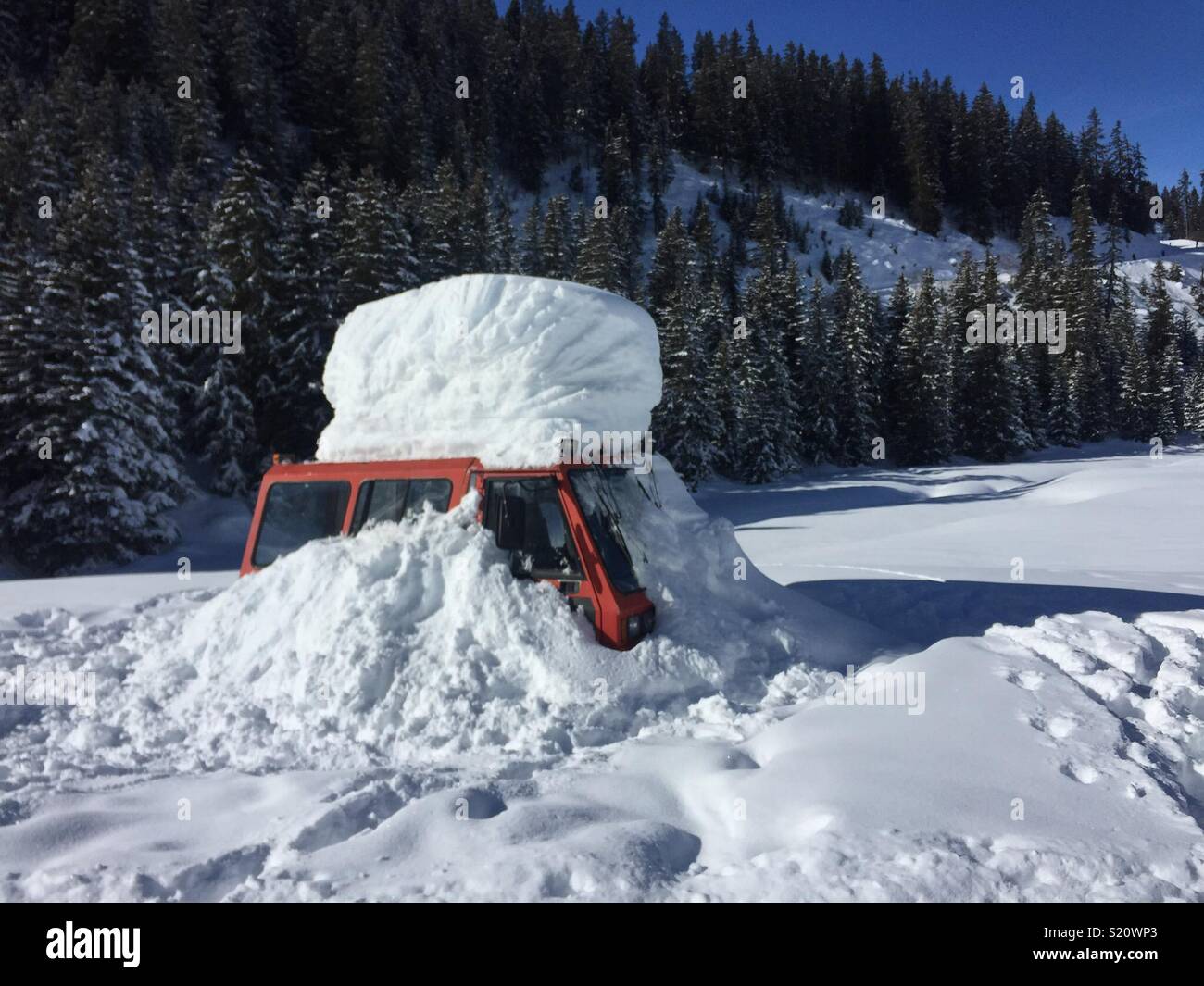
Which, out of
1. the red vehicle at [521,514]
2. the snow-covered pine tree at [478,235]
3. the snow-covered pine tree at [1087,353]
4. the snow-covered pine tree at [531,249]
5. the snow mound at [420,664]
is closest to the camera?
the snow mound at [420,664]

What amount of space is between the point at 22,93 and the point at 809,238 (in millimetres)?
75086

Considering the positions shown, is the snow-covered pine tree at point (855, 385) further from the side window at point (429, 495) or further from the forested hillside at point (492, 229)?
the side window at point (429, 495)

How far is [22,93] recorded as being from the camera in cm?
5047

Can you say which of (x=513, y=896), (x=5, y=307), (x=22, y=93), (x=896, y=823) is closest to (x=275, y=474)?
(x=513, y=896)

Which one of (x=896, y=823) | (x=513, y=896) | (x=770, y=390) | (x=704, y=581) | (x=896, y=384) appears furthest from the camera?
(x=896, y=384)

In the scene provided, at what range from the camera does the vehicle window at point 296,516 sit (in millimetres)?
6492

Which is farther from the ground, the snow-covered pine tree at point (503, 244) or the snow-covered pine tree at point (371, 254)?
the snow-covered pine tree at point (503, 244)

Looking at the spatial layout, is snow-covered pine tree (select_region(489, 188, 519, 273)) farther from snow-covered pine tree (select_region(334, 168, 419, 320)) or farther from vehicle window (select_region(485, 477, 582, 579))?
vehicle window (select_region(485, 477, 582, 579))

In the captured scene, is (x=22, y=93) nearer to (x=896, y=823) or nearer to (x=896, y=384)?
(x=896, y=384)

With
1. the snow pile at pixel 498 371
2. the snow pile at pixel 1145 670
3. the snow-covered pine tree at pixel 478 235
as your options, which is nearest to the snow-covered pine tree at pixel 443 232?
the snow-covered pine tree at pixel 478 235

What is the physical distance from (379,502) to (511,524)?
4.54 feet

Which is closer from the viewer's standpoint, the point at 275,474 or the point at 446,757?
the point at 446,757

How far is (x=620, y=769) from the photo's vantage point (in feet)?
14.2

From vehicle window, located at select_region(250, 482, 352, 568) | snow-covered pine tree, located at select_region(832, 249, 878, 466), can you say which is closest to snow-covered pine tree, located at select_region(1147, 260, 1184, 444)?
snow-covered pine tree, located at select_region(832, 249, 878, 466)
